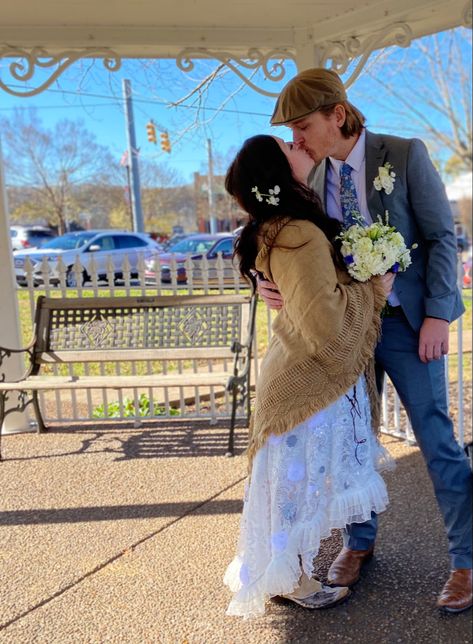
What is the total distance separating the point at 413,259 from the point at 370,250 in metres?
0.39

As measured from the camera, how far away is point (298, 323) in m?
1.95

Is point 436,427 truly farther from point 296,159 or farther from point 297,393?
point 296,159

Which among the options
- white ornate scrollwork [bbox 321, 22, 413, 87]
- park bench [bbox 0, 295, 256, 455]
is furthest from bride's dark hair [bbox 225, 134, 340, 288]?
park bench [bbox 0, 295, 256, 455]

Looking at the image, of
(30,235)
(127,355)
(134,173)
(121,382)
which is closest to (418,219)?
(121,382)

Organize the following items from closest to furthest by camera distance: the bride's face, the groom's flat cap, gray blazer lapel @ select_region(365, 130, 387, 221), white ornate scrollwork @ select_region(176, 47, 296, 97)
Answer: the bride's face
the groom's flat cap
gray blazer lapel @ select_region(365, 130, 387, 221)
white ornate scrollwork @ select_region(176, 47, 296, 97)

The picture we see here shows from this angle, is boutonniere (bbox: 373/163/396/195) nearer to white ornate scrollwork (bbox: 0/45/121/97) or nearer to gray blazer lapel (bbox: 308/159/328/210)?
gray blazer lapel (bbox: 308/159/328/210)

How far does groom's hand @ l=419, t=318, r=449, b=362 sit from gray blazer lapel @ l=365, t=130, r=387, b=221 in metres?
0.46

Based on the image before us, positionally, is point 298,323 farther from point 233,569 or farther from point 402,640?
point 402,640

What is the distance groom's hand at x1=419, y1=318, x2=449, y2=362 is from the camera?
221 centimetres

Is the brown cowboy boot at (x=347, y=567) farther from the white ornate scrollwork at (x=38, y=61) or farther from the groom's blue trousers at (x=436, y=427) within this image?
the white ornate scrollwork at (x=38, y=61)

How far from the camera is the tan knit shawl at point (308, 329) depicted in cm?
190

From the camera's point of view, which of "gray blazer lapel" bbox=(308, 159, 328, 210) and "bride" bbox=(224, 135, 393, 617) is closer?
"bride" bbox=(224, 135, 393, 617)

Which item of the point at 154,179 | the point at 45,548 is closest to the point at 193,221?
the point at 154,179

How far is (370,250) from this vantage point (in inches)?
77.9
